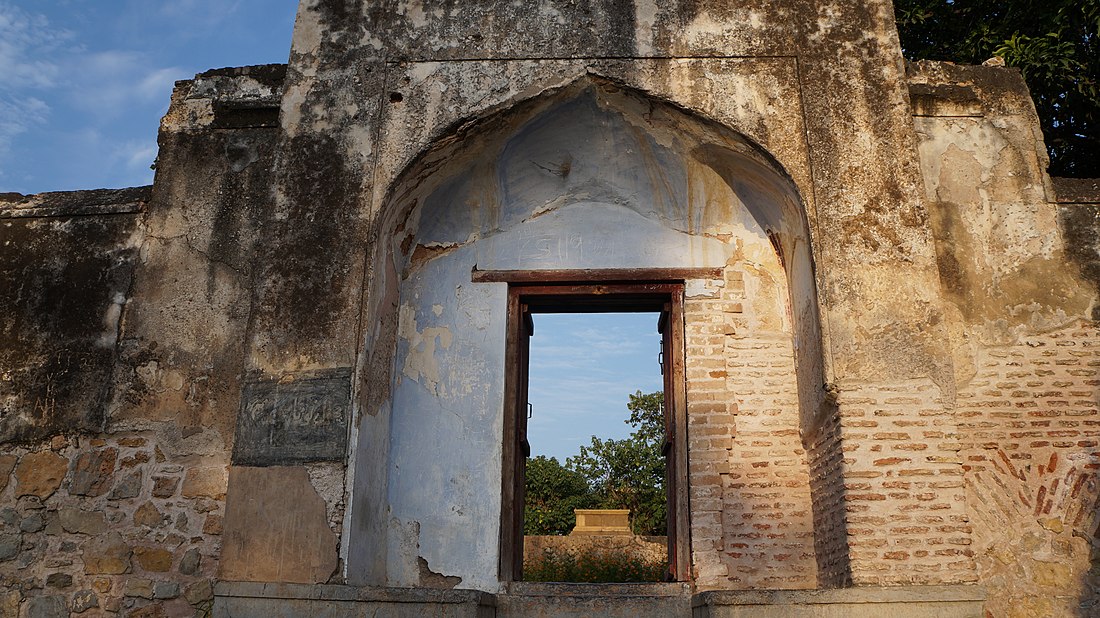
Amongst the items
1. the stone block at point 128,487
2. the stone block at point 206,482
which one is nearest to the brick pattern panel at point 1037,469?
the stone block at point 206,482

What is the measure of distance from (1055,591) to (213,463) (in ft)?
16.0

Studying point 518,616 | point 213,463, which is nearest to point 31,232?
point 213,463

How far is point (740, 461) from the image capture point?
5.48m

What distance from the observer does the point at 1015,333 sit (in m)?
5.35

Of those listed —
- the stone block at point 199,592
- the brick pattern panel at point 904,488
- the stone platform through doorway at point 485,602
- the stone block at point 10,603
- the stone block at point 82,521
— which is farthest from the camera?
the stone block at point 82,521

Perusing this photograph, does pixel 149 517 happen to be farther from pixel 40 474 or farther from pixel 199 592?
pixel 40 474

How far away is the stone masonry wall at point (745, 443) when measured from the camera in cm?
528

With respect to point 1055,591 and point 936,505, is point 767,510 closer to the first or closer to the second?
point 936,505

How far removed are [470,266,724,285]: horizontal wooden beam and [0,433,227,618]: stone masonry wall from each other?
209cm

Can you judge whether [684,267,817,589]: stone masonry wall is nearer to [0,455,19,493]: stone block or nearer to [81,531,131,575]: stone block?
[81,531,131,575]: stone block

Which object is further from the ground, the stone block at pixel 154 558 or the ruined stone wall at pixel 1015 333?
the ruined stone wall at pixel 1015 333

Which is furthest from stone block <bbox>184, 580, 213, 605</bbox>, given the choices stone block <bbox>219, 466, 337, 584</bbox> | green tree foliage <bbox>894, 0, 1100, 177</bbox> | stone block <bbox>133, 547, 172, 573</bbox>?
green tree foliage <bbox>894, 0, 1100, 177</bbox>

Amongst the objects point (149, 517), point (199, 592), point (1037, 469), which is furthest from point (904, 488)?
point (149, 517)

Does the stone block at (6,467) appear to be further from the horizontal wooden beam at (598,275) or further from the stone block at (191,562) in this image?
the horizontal wooden beam at (598,275)
